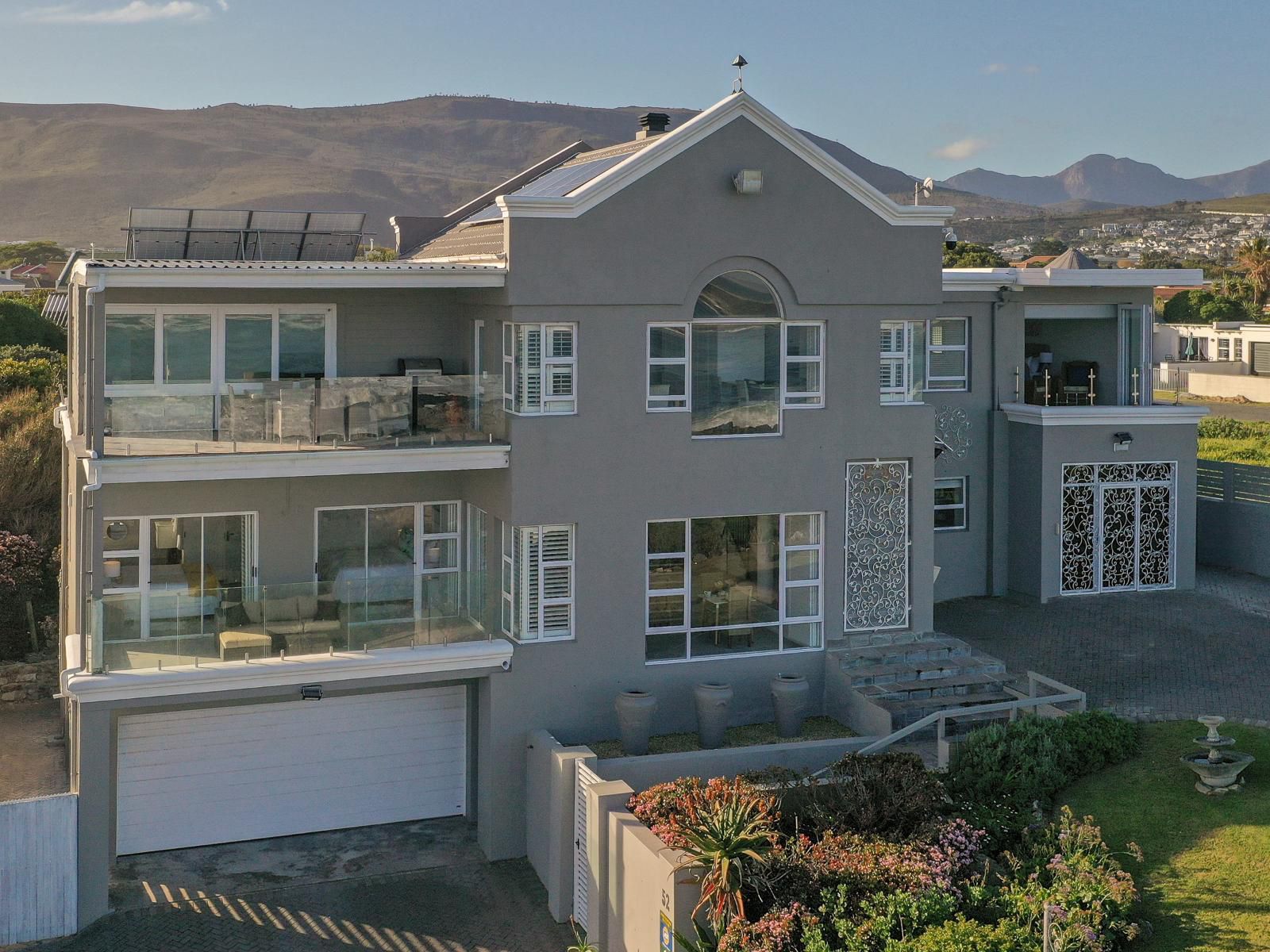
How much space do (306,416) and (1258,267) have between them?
257 feet

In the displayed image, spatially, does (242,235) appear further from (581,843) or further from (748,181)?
(581,843)

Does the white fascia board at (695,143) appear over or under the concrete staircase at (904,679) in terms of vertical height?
over

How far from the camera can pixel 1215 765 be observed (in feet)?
50.5

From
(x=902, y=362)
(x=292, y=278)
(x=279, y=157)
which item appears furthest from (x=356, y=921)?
(x=279, y=157)

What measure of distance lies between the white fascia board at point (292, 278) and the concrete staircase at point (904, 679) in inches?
286

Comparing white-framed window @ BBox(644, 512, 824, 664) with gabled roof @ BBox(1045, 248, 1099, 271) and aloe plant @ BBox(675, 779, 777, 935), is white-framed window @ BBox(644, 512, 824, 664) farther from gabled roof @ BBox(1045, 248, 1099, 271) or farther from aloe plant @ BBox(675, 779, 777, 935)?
gabled roof @ BBox(1045, 248, 1099, 271)

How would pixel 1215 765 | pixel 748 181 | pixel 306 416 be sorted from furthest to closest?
pixel 748 181 → pixel 306 416 → pixel 1215 765

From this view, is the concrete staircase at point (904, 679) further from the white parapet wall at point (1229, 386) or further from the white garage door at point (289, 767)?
the white parapet wall at point (1229, 386)

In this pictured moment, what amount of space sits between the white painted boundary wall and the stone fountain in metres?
12.8

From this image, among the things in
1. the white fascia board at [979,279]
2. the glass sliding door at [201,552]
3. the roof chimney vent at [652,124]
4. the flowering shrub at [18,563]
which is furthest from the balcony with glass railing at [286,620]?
the white fascia board at [979,279]

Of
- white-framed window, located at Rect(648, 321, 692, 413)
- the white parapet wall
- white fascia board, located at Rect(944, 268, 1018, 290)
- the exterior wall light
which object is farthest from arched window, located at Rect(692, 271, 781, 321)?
the white parapet wall

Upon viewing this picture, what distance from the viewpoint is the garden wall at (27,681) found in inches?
954

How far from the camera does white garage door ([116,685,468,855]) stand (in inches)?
696

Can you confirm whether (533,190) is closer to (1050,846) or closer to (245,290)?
(245,290)
